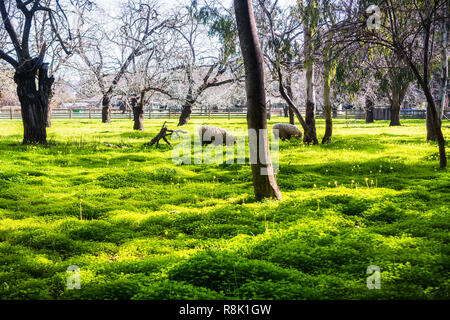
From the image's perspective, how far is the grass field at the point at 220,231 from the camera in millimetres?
4578

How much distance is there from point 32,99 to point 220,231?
13.4 m

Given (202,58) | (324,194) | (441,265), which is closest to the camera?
(441,265)

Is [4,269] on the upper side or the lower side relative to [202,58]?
lower

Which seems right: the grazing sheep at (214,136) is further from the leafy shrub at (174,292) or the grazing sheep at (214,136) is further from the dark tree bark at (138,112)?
the leafy shrub at (174,292)

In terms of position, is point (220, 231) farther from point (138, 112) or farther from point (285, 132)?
point (138, 112)

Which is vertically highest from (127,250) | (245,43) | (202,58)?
(202,58)

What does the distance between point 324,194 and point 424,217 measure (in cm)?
239

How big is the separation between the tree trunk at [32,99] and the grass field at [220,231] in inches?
191

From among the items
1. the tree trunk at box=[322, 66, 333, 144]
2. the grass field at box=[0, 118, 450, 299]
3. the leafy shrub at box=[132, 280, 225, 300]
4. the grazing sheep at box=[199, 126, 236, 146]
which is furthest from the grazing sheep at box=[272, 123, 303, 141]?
the leafy shrub at box=[132, 280, 225, 300]

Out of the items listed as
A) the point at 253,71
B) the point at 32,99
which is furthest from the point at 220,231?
the point at 32,99

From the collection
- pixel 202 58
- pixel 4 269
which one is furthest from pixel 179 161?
A: pixel 202 58

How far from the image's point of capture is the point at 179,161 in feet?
46.3

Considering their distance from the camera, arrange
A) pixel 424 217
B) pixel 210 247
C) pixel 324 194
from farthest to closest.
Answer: pixel 324 194
pixel 424 217
pixel 210 247
